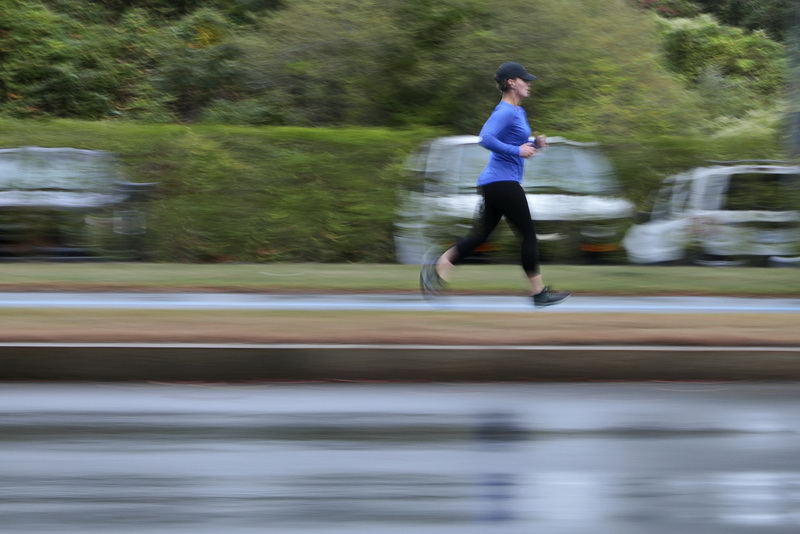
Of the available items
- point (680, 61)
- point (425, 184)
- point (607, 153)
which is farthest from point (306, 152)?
point (680, 61)

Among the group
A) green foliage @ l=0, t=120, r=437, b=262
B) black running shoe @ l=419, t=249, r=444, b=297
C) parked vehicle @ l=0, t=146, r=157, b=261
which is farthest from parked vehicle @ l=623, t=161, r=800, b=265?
parked vehicle @ l=0, t=146, r=157, b=261

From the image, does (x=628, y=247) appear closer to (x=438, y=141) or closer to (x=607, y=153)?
(x=607, y=153)

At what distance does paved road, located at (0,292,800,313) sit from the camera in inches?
357

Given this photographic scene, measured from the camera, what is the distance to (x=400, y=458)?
5168mm

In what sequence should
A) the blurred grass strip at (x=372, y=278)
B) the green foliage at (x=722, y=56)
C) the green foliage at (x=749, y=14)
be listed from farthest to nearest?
the green foliage at (x=749, y=14)
the green foliage at (x=722, y=56)
the blurred grass strip at (x=372, y=278)

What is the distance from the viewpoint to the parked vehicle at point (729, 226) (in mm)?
13406

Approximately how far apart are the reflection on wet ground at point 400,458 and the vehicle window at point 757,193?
685 cm

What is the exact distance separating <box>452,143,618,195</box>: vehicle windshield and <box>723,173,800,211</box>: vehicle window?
1268mm

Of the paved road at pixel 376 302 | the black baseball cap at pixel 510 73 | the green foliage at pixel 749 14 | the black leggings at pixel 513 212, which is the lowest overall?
the paved road at pixel 376 302

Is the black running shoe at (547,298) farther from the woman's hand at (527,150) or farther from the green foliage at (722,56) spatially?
the green foliage at (722,56)

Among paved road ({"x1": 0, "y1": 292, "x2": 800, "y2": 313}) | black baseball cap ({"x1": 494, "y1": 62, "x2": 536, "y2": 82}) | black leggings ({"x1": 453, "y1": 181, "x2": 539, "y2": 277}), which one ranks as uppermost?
black baseball cap ({"x1": 494, "y1": 62, "x2": 536, "y2": 82})

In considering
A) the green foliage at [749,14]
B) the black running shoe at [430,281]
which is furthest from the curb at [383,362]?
the green foliage at [749,14]

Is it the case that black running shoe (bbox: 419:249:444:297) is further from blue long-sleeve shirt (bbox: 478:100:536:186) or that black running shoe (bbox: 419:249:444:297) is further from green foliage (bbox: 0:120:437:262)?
green foliage (bbox: 0:120:437:262)

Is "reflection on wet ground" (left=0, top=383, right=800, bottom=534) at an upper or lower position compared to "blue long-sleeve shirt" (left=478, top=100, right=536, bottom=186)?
lower
